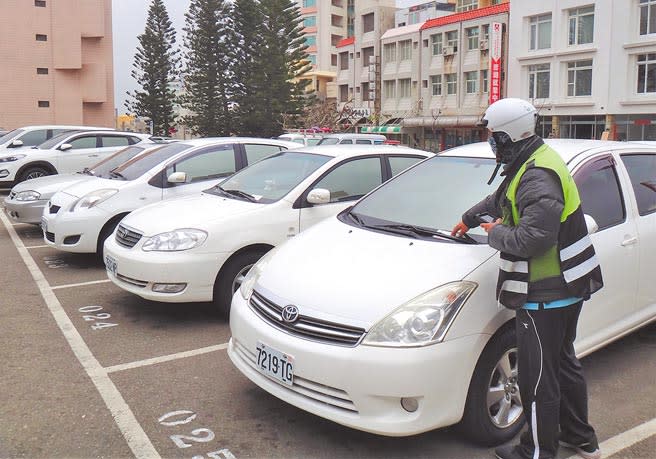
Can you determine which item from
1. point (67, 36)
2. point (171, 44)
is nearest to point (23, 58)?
point (67, 36)

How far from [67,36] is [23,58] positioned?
311 centimetres

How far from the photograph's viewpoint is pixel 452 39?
48531 mm

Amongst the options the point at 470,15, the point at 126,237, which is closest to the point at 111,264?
the point at 126,237

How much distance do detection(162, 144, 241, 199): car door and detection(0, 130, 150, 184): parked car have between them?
740cm

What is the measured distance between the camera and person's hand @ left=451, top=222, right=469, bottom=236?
3.69 metres

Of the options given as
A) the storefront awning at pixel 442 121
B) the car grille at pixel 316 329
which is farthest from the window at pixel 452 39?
the car grille at pixel 316 329

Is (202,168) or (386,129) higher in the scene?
(386,129)

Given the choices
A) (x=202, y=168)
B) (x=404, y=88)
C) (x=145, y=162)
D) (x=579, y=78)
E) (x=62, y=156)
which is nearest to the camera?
(x=202, y=168)

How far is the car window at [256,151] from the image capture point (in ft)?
26.8

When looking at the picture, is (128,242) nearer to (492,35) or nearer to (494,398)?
(494,398)

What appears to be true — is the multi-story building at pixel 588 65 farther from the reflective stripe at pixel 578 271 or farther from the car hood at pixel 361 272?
the reflective stripe at pixel 578 271

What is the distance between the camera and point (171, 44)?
47156 millimetres

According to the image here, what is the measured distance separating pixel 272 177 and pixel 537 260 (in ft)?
11.9

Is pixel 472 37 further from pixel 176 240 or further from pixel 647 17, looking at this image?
pixel 176 240
